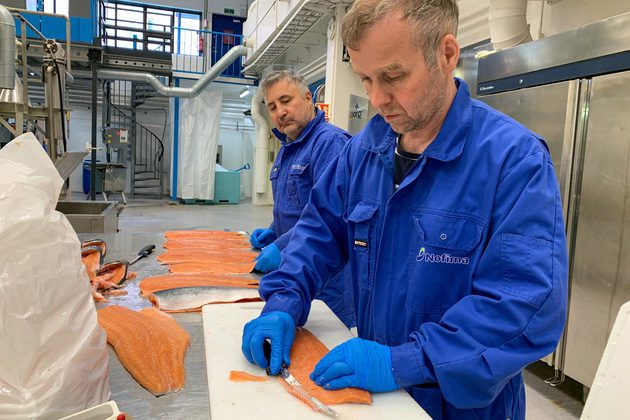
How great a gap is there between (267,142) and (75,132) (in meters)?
7.55

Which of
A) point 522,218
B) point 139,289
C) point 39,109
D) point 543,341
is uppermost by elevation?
point 39,109

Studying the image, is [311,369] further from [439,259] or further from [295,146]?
[295,146]

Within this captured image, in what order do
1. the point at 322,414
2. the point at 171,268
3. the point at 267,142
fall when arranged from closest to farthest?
the point at 322,414, the point at 171,268, the point at 267,142

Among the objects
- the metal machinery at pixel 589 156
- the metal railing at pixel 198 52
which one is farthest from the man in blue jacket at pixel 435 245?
the metal railing at pixel 198 52

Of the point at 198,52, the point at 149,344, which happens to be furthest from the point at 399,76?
the point at 198,52

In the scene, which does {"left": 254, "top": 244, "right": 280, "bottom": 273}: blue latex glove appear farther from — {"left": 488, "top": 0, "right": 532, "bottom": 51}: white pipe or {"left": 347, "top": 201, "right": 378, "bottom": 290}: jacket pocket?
{"left": 488, "top": 0, "right": 532, "bottom": 51}: white pipe

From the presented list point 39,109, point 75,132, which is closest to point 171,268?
point 39,109

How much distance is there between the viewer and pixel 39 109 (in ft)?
11.4

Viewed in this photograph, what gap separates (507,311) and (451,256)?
8.3 inches

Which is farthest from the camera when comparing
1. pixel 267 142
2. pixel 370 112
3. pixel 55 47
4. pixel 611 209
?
pixel 267 142

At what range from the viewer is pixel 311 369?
112cm

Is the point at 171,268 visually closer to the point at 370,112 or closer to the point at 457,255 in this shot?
the point at 457,255

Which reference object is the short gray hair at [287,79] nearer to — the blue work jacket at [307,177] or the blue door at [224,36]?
the blue work jacket at [307,177]

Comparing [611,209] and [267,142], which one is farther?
[267,142]
